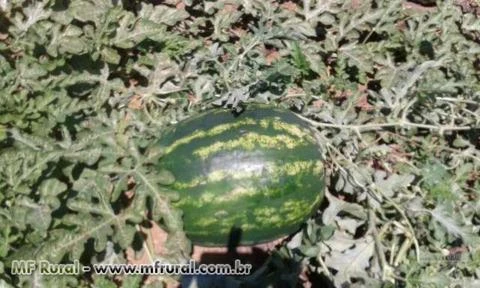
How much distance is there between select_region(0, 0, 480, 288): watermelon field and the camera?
114 inches

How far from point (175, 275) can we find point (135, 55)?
4.36ft

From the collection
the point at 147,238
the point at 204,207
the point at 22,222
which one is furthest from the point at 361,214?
the point at 22,222

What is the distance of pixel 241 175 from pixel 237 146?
0.14 metres

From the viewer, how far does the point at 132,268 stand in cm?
325

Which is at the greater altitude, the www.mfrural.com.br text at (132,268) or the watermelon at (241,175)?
the watermelon at (241,175)

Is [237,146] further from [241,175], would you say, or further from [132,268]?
[132,268]

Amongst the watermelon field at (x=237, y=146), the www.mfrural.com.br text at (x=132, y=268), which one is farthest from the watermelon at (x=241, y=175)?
the www.mfrural.com.br text at (x=132, y=268)

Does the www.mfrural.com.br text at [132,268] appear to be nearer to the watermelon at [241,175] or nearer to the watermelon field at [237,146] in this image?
the watermelon field at [237,146]

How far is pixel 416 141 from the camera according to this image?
3758 mm

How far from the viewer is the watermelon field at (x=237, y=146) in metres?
2.90

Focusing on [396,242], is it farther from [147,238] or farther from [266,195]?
[147,238]

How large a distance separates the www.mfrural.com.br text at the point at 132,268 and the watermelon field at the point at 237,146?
14 millimetres

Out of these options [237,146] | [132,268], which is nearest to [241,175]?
[237,146]

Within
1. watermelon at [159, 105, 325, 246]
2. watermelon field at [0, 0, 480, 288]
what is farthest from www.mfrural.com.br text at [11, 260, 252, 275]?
watermelon at [159, 105, 325, 246]
